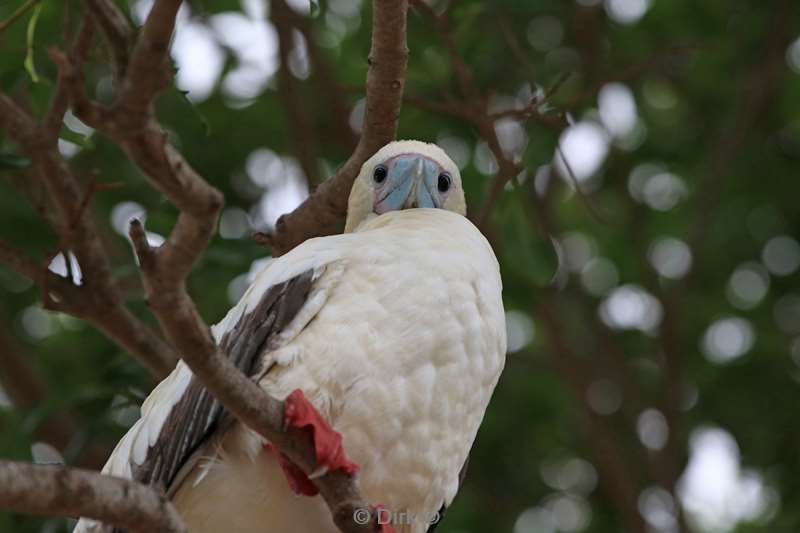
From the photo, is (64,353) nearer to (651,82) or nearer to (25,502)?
(651,82)

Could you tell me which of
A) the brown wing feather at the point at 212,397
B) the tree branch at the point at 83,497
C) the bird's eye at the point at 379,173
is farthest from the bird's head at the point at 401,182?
the tree branch at the point at 83,497

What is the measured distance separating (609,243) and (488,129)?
9.54ft

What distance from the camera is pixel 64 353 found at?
Answer: 7.20 m

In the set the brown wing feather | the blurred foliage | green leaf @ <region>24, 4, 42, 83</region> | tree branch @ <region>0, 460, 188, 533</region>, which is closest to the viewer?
tree branch @ <region>0, 460, 188, 533</region>

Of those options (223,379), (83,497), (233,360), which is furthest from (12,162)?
(83,497)

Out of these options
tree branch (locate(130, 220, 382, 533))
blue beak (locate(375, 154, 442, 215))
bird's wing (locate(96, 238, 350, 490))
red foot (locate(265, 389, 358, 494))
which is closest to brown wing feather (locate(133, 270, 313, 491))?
bird's wing (locate(96, 238, 350, 490))

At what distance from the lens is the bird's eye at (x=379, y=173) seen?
180 inches

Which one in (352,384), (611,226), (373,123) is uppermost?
(373,123)

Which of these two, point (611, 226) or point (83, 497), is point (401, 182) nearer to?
point (83, 497)

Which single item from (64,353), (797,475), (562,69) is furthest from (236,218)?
(797,475)

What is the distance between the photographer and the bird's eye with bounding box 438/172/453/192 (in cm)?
470

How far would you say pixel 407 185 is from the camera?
456 centimetres

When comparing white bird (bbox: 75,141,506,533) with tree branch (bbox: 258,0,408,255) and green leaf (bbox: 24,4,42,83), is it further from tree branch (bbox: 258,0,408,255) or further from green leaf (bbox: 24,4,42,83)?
green leaf (bbox: 24,4,42,83)

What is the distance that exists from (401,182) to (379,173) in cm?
11
